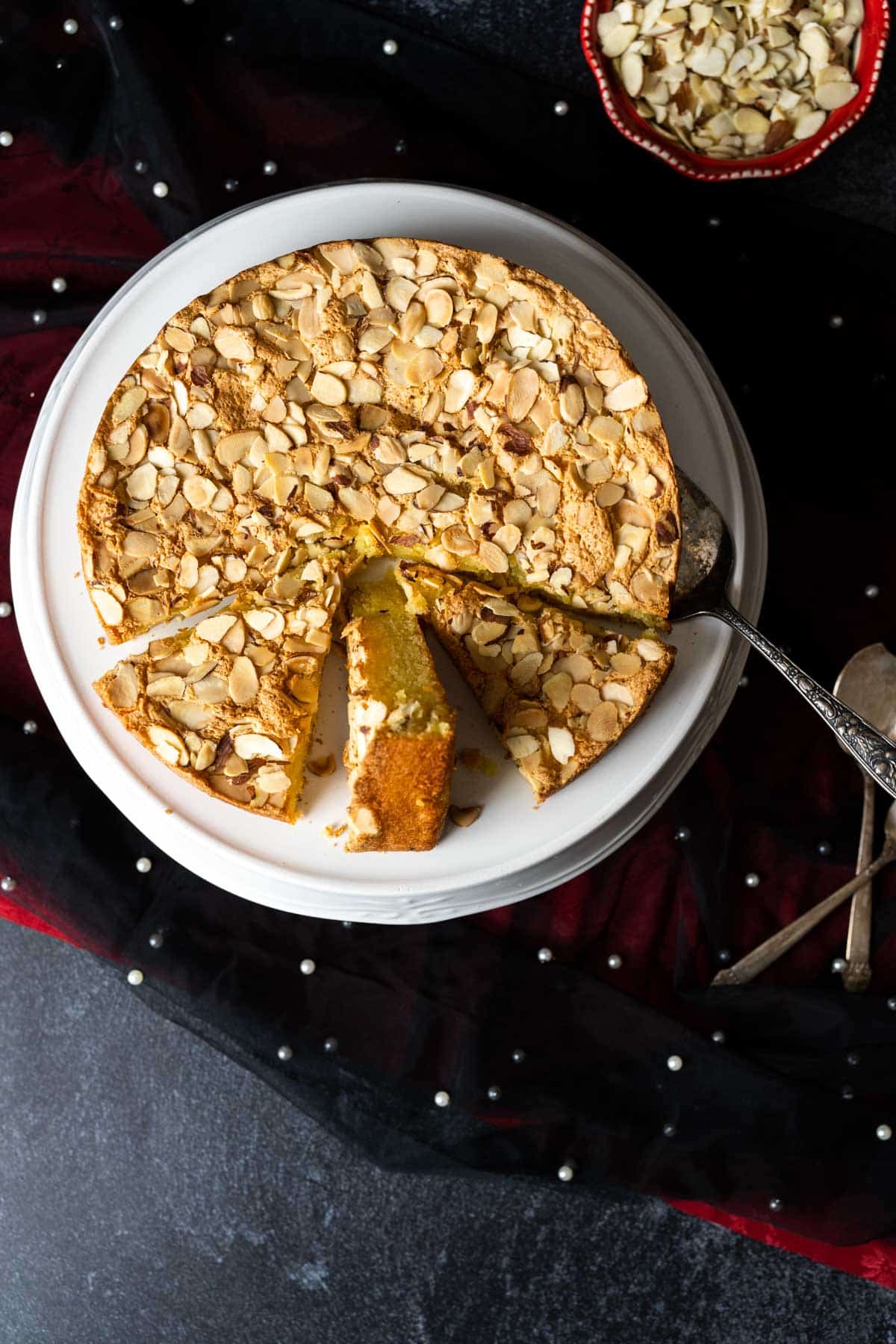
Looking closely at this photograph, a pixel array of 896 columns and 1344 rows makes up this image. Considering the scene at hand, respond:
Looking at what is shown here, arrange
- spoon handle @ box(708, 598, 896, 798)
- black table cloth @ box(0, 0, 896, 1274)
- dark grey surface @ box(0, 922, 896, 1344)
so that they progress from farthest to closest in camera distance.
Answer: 1. dark grey surface @ box(0, 922, 896, 1344)
2. black table cloth @ box(0, 0, 896, 1274)
3. spoon handle @ box(708, 598, 896, 798)

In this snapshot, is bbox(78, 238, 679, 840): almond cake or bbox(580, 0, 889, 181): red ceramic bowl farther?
bbox(580, 0, 889, 181): red ceramic bowl

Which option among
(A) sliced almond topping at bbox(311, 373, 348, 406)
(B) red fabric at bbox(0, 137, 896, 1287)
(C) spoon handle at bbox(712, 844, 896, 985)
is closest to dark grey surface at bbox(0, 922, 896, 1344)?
(B) red fabric at bbox(0, 137, 896, 1287)

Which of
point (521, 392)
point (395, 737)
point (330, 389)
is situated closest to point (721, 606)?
point (521, 392)

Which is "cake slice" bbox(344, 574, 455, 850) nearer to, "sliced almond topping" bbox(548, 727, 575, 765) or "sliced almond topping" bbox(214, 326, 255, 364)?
"sliced almond topping" bbox(548, 727, 575, 765)

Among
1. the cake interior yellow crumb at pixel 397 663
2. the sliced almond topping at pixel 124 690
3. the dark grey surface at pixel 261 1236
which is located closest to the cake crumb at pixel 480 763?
the cake interior yellow crumb at pixel 397 663

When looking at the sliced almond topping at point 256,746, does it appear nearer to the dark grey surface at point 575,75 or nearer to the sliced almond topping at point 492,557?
the sliced almond topping at point 492,557

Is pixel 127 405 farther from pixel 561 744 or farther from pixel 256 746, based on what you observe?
pixel 561 744
